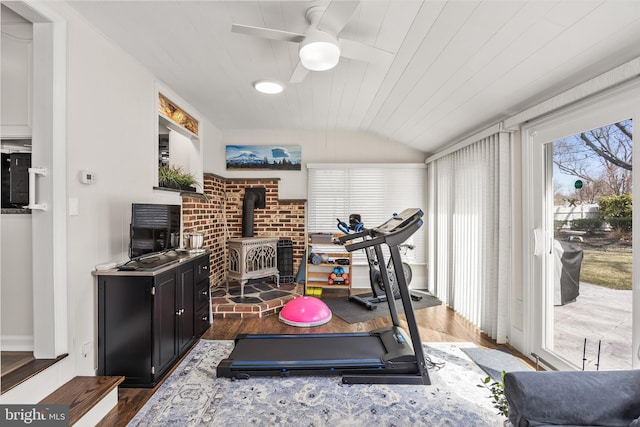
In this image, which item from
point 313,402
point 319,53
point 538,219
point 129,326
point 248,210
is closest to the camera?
point 319,53

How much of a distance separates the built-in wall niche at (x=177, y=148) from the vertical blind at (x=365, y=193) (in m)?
1.79

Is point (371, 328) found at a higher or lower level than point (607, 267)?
lower

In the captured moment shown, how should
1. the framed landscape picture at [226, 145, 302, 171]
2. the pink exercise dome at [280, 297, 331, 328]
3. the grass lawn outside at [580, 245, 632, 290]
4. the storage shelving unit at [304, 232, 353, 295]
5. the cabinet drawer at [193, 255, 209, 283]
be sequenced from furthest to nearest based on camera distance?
the framed landscape picture at [226, 145, 302, 171] < the storage shelving unit at [304, 232, 353, 295] < the pink exercise dome at [280, 297, 331, 328] < the cabinet drawer at [193, 255, 209, 283] < the grass lawn outside at [580, 245, 632, 290]

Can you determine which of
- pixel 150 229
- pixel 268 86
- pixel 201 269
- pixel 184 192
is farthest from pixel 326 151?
pixel 150 229

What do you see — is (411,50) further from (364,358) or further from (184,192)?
(184,192)

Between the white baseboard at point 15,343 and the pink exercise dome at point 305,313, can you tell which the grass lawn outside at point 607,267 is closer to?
the pink exercise dome at point 305,313

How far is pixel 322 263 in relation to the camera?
167 inches

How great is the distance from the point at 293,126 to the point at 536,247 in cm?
347

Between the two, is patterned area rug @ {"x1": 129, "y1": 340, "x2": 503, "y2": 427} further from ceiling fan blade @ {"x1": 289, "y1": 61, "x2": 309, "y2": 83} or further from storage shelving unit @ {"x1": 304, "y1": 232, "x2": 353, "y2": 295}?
ceiling fan blade @ {"x1": 289, "y1": 61, "x2": 309, "y2": 83}

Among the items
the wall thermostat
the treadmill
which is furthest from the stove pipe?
the wall thermostat

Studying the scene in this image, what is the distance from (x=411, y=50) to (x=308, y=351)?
261cm

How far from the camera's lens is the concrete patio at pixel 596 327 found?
1.88 metres

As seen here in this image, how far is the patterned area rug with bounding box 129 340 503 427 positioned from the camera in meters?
1.76

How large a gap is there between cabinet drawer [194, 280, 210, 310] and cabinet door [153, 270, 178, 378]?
0.41 m
